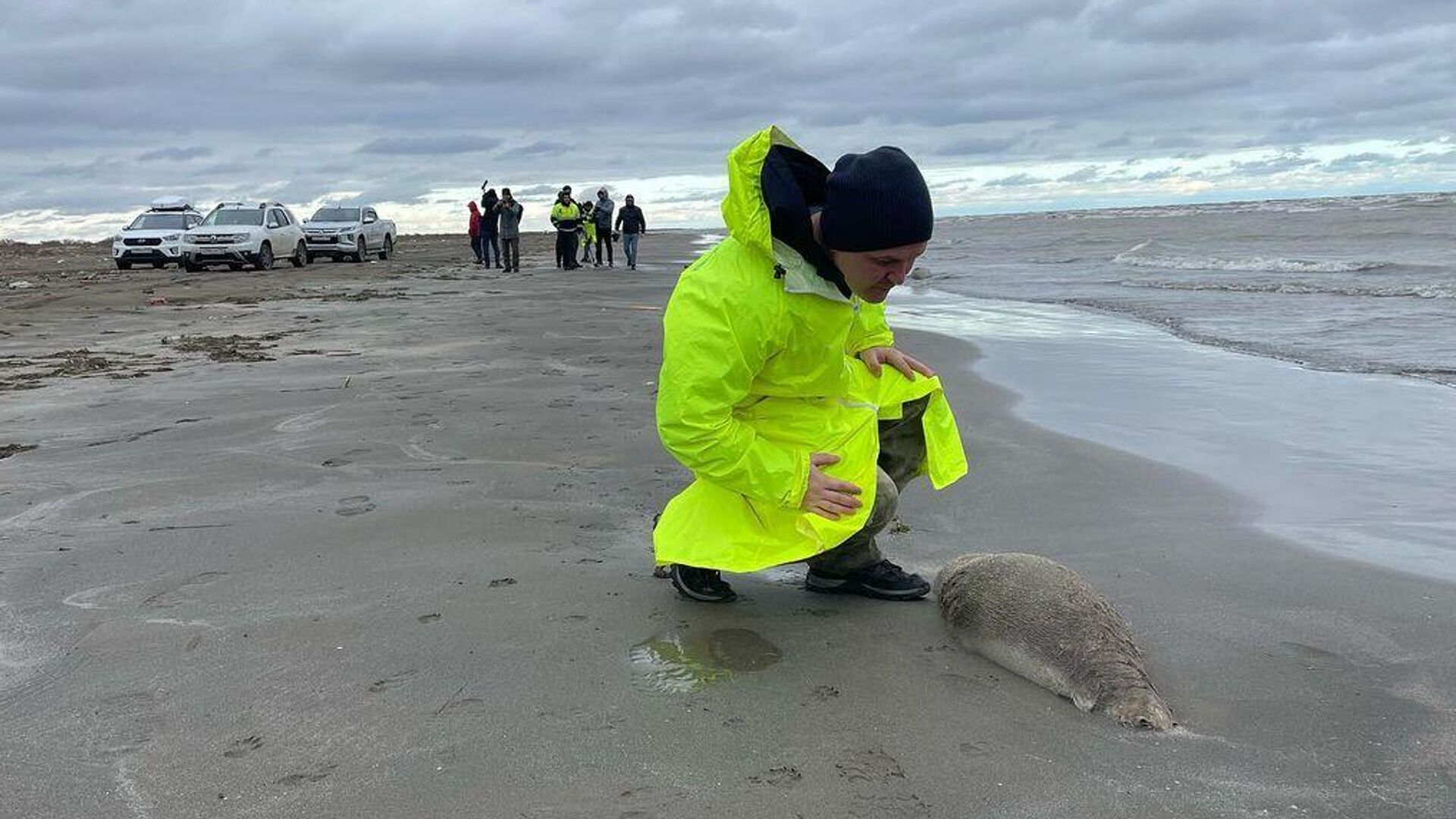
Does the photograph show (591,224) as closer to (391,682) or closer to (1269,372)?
(1269,372)

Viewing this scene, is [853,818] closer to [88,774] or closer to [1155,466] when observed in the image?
[88,774]

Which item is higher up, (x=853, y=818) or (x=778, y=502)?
(x=778, y=502)

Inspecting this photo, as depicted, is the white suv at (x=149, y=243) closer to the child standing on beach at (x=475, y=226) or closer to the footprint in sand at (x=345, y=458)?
the child standing on beach at (x=475, y=226)

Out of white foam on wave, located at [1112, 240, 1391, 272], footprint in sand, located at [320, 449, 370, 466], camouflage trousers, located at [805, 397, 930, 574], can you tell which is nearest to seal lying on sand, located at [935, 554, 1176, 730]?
camouflage trousers, located at [805, 397, 930, 574]

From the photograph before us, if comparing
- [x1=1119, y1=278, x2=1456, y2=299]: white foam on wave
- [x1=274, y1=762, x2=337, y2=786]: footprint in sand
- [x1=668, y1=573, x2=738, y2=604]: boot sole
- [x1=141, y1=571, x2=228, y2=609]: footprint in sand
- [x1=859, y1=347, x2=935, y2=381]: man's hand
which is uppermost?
[x1=859, y1=347, x2=935, y2=381]: man's hand

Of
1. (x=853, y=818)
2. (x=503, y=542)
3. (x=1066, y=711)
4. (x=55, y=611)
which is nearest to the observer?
(x=853, y=818)

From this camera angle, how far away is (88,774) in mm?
2404

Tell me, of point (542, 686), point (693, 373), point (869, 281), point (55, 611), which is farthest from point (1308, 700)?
point (55, 611)

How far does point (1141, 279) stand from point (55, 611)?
1964 cm

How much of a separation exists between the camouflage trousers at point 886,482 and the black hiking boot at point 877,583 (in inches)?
0.9

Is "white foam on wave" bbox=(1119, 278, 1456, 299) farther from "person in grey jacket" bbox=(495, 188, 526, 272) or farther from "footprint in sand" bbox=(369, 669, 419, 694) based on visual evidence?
"footprint in sand" bbox=(369, 669, 419, 694)

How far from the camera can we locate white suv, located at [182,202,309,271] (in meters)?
23.5

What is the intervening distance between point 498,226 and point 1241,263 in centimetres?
1675

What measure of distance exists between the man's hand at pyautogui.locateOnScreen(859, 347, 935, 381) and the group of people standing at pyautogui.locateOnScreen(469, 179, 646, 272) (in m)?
19.9
